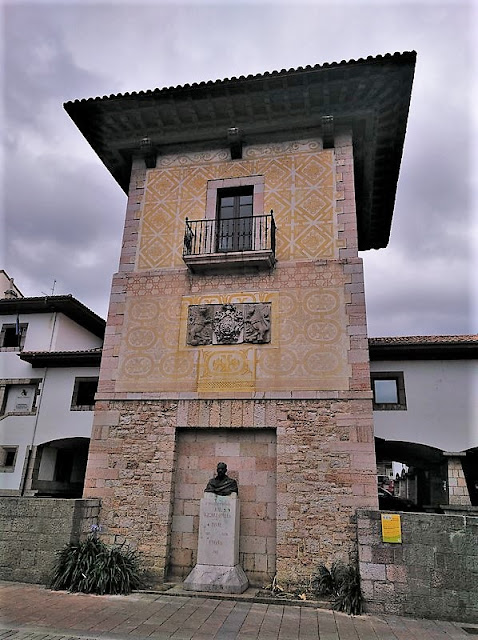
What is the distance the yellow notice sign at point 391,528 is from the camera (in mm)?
7144

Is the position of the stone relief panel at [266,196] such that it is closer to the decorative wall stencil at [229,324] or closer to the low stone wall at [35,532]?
the decorative wall stencil at [229,324]

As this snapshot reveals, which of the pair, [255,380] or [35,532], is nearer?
[35,532]

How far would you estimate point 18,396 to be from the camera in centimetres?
1535

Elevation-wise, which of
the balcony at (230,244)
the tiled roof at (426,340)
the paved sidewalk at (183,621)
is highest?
the balcony at (230,244)

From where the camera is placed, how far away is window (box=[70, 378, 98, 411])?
47.0 feet

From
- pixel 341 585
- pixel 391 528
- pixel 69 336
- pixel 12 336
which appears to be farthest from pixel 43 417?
pixel 391 528

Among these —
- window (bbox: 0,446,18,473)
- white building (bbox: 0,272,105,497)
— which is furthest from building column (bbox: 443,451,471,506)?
A: window (bbox: 0,446,18,473)

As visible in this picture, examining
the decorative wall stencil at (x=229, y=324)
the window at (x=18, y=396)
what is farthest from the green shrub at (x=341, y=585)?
the window at (x=18, y=396)

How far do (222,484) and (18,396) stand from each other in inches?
393

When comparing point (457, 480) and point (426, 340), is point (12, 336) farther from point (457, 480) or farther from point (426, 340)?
point (457, 480)

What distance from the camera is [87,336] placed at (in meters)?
18.5

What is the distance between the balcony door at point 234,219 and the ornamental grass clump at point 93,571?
6.21 meters

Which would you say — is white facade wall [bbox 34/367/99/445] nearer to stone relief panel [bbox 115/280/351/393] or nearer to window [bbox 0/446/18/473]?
window [bbox 0/446/18/473]

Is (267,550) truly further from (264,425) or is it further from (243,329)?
(243,329)
